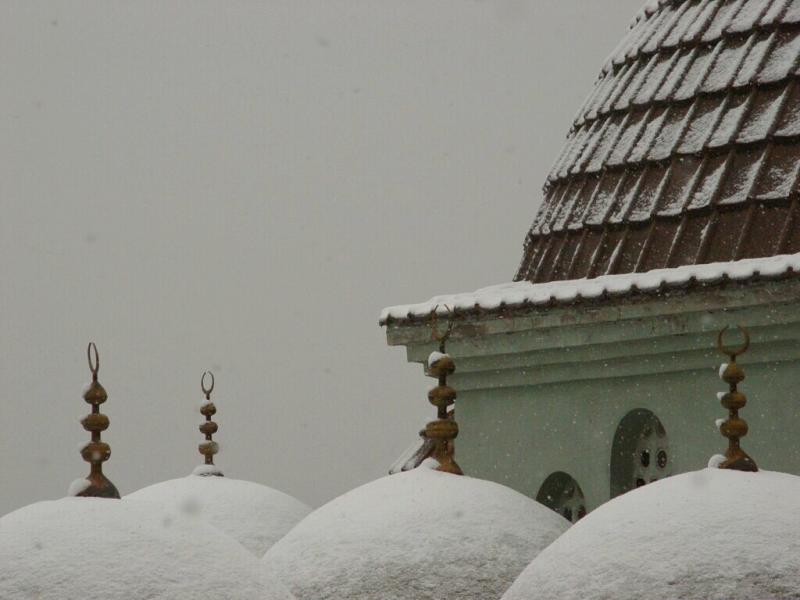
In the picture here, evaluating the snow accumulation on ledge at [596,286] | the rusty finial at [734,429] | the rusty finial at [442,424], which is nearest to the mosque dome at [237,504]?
the snow accumulation on ledge at [596,286]

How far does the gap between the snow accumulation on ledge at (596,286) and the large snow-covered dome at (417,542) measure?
247cm

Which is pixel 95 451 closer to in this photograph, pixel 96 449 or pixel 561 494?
pixel 96 449

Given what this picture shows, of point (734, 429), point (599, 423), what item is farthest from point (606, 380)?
point (734, 429)

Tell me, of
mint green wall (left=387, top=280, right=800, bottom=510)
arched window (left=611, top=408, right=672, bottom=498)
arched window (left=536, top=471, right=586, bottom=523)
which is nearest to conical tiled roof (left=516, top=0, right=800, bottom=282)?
mint green wall (left=387, top=280, right=800, bottom=510)

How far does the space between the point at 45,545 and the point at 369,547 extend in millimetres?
2497

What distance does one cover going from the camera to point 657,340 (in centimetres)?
1370

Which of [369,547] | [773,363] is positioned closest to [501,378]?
[773,363]

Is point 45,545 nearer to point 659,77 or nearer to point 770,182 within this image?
point 770,182

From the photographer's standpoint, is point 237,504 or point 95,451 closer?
point 95,451

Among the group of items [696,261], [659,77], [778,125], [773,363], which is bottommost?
[773,363]

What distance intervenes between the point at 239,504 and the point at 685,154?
4.35 metres

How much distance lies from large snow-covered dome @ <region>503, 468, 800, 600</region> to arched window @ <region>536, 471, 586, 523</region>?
20.1 ft

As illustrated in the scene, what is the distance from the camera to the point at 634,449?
14469 mm

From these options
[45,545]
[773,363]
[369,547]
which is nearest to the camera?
[45,545]
